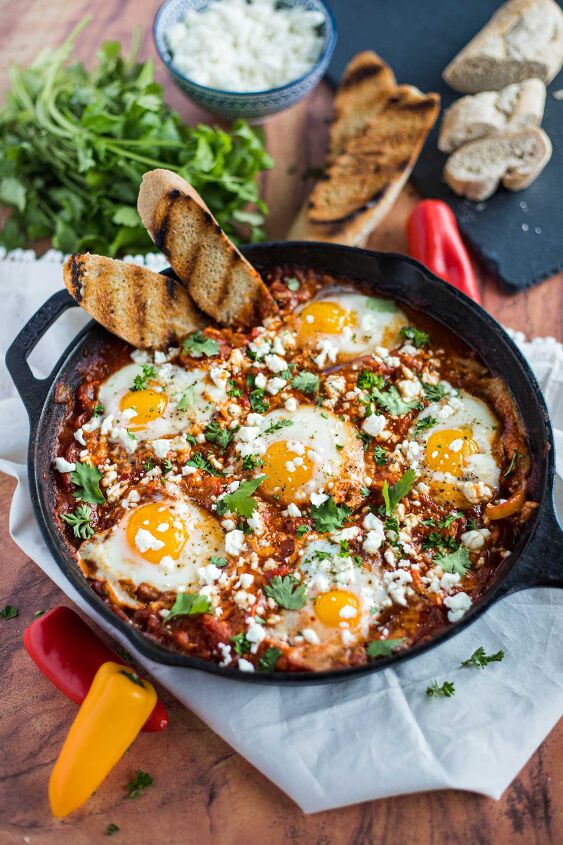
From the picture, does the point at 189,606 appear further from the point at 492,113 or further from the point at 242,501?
the point at 492,113

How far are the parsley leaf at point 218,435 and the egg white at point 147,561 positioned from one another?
34 centimetres

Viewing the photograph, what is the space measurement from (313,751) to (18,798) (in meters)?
1.21

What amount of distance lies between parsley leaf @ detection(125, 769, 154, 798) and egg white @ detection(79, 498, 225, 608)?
0.70m

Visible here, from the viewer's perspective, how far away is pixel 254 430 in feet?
11.4

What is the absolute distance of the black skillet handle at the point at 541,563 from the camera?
2.95 m

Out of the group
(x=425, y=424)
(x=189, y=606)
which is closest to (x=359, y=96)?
(x=425, y=424)

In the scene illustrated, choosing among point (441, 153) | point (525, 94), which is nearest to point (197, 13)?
point (441, 153)

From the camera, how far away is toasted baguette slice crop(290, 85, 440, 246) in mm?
4367

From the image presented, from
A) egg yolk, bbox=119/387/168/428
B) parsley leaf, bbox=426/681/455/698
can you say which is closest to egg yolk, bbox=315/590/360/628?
parsley leaf, bbox=426/681/455/698

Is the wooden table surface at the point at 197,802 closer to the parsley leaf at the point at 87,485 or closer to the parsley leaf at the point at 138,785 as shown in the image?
the parsley leaf at the point at 138,785

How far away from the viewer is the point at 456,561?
3.22 meters

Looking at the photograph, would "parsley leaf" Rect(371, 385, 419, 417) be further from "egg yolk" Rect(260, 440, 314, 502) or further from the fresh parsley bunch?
the fresh parsley bunch

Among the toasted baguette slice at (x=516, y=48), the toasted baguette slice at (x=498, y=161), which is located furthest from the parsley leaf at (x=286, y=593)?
the toasted baguette slice at (x=516, y=48)

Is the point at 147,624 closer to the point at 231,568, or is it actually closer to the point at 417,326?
the point at 231,568
